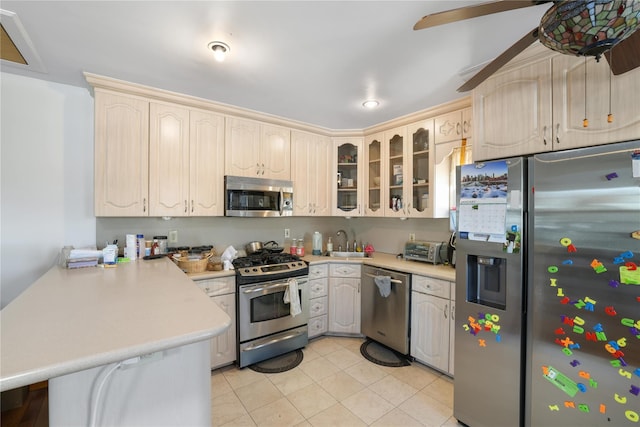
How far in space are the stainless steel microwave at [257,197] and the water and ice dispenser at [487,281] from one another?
1887mm

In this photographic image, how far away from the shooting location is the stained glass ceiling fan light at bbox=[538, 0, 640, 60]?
2.52ft

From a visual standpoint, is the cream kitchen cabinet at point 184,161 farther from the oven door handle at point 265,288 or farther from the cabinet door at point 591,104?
the cabinet door at point 591,104

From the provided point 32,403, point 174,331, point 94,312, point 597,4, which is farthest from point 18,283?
point 597,4

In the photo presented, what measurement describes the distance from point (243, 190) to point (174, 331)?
6.39 feet

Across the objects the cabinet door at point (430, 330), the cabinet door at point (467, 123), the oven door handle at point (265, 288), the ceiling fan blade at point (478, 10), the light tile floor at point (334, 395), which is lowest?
the light tile floor at point (334, 395)

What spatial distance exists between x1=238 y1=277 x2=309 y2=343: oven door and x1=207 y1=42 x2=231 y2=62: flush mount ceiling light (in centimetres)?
182

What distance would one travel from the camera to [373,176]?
11.2 ft

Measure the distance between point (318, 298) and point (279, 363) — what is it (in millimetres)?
757

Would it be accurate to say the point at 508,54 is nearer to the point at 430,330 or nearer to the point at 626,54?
the point at 626,54

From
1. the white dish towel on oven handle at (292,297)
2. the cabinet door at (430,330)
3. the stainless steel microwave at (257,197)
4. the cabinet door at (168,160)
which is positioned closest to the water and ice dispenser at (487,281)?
the cabinet door at (430,330)

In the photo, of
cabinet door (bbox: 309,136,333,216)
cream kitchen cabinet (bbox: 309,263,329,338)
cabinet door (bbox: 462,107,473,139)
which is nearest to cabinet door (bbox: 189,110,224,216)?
cabinet door (bbox: 309,136,333,216)

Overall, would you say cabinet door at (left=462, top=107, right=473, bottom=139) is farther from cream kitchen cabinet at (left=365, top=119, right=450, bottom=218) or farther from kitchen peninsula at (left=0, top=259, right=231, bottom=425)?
kitchen peninsula at (left=0, top=259, right=231, bottom=425)

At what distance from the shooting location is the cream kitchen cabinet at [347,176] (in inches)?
136

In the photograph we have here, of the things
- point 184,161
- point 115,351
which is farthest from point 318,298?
point 115,351
